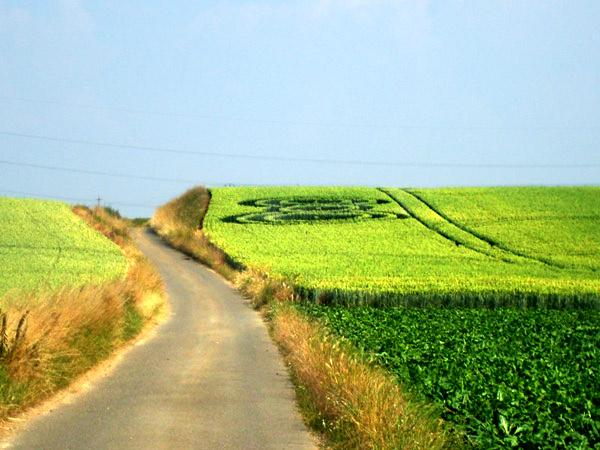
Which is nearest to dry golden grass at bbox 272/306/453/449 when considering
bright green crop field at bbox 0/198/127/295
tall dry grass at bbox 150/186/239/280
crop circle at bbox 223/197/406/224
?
bright green crop field at bbox 0/198/127/295

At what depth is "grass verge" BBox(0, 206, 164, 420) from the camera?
51.2 ft

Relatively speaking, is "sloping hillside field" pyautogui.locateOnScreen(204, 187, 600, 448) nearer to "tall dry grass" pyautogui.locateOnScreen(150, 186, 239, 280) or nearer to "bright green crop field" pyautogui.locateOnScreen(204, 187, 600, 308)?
"bright green crop field" pyautogui.locateOnScreen(204, 187, 600, 308)

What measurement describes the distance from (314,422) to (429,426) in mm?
3712

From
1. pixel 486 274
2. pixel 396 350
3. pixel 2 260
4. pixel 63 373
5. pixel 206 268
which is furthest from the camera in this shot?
pixel 206 268

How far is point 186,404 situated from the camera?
16.1 metres

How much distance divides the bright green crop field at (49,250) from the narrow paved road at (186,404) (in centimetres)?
477

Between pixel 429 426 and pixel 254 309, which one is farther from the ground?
pixel 429 426

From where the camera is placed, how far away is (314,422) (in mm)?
14742

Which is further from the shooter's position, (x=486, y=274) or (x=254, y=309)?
→ (x=486, y=274)

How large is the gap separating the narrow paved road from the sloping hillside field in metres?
2.37

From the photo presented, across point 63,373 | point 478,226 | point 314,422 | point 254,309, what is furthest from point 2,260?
point 478,226

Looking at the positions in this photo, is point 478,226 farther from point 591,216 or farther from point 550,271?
point 550,271

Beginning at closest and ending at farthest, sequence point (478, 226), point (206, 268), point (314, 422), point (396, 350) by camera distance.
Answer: point (314, 422) < point (396, 350) < point (206, 268) < point (478, 226)

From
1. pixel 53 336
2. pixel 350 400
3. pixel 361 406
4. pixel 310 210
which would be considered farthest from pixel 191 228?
pixel 361 406
